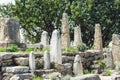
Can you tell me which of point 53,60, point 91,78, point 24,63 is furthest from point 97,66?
point 91,78

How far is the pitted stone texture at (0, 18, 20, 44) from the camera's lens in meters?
29.9

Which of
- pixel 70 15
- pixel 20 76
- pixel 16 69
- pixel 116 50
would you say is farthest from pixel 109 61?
pixel 70 15

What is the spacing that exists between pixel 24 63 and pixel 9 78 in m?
1.59

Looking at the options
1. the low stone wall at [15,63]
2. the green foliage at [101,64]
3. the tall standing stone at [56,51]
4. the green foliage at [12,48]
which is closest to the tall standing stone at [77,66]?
the low stone wall at [15,63]

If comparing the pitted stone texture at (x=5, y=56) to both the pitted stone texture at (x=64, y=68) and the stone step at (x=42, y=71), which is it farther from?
the pitted stone texture at (x=64, y=68)

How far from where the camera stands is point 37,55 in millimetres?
26609

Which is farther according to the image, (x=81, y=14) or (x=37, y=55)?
(x=81, y=14)

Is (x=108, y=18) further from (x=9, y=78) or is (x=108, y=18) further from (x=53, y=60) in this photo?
(x=9, y=78)

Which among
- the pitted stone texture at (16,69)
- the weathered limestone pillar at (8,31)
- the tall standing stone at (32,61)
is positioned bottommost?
the pitted stone texture at (16,69)

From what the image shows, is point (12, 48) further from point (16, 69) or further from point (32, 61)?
point (16, 69)

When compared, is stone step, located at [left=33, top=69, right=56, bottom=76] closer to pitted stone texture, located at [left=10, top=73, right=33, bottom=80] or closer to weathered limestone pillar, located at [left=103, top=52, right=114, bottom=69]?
pitted stone texture, located at [left=10, top=73, right=33, bottom=80]

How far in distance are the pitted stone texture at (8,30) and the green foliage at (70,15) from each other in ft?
59.9

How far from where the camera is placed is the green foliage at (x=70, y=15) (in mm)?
48375

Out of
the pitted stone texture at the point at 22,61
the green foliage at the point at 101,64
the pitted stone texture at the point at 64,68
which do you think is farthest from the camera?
the green foliage at the point at 101,64
